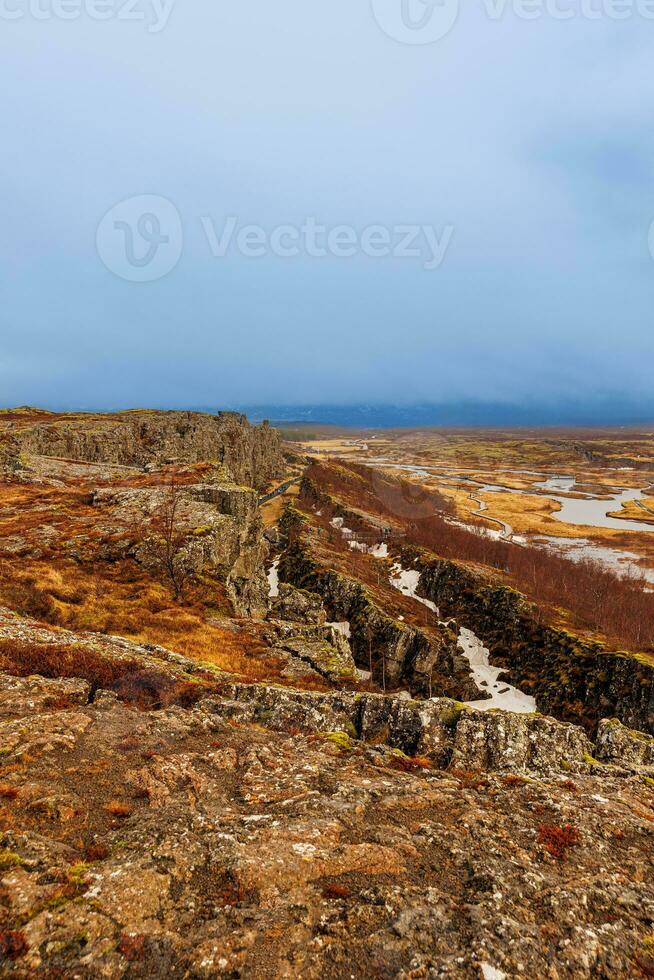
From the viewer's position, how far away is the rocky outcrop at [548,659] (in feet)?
177

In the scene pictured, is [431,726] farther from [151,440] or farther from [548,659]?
[151,440]

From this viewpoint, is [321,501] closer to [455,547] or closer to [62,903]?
[455,547]

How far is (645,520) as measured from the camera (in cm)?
18200

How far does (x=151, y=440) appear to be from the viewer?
367ft

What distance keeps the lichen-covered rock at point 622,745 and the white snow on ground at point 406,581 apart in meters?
66.3

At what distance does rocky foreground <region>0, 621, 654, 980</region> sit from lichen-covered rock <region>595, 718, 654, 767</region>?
237 inches

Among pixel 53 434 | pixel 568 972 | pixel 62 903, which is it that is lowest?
pixel 568 972

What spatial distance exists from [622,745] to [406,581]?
75458 mm

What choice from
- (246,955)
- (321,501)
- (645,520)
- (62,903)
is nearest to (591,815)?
(246,955)

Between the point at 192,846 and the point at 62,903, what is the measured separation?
3.16 meters

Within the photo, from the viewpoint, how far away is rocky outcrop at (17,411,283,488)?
306 ft

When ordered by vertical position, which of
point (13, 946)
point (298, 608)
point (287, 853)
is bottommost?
point (298, 608)

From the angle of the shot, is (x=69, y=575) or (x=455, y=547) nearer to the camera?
(x=69, y=575)

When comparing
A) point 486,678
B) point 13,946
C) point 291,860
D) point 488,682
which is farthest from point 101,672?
point 486,678
